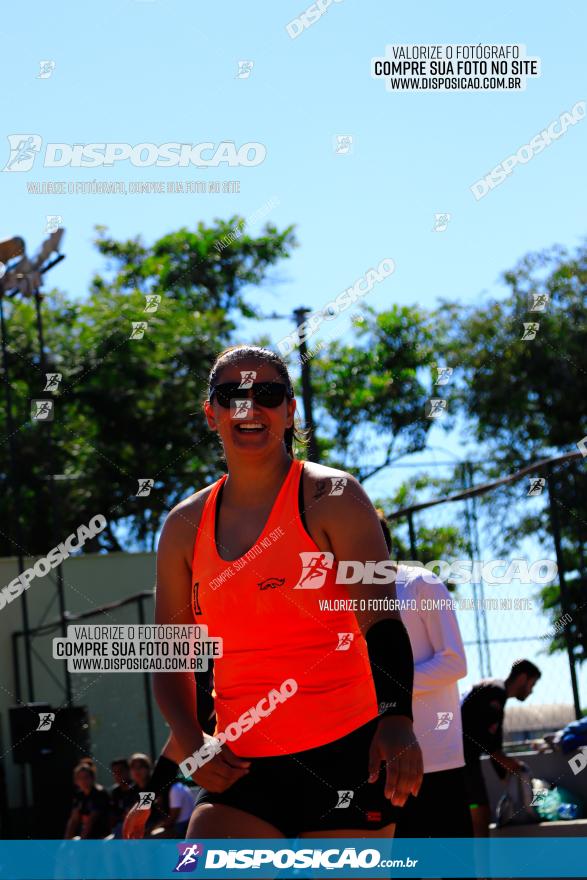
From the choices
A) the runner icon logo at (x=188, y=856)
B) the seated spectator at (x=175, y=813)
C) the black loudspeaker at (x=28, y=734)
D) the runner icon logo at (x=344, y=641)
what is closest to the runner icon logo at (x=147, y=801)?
the runner icon logo at (x=188, y=856)

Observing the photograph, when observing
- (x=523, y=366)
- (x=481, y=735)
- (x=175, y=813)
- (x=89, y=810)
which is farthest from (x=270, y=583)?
(x=523, y=366)

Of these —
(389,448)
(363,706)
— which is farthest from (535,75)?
(389,448)

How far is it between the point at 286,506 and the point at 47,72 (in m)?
6.33

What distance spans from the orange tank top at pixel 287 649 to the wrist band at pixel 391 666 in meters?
0.09

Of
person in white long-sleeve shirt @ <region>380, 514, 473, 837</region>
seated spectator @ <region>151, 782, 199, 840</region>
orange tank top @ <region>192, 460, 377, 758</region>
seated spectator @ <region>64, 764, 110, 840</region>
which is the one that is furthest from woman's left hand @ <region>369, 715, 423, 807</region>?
seated spectator @ <region>64, 764, 110, 840</region>

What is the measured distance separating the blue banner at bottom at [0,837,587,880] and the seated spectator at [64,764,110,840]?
5.94 feet

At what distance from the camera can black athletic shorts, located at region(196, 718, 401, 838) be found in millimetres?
2908

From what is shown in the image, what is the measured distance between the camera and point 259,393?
10.4 feet

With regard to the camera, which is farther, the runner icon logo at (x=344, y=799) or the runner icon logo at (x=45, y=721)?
the runner icon logo at (x=45, y=721)

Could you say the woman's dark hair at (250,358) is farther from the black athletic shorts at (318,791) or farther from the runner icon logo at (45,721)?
the runner icon logo at (45,721)

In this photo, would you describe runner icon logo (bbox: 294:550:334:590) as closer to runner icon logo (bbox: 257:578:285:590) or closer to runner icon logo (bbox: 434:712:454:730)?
runner icon logo (bbox: 257:578:285:590)

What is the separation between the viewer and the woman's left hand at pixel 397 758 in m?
2.72

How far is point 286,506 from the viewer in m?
3.06

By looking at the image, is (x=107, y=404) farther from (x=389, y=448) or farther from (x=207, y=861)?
(x=207, y=861)
